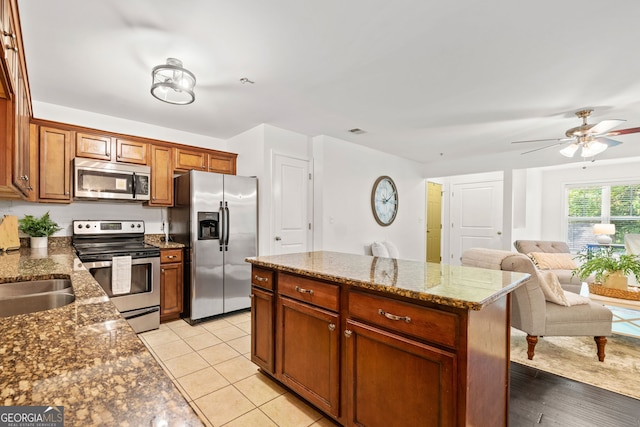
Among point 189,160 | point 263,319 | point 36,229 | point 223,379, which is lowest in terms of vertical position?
point 223,379

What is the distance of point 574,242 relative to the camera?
5820 mm

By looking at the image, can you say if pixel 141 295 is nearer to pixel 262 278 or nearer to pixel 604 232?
pixel 262 278

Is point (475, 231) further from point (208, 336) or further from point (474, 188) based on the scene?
point (208, 336)

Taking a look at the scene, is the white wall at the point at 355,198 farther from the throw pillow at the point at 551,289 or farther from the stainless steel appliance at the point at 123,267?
the throw pillow at the point at 551,289

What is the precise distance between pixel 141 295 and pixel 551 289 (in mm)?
3919

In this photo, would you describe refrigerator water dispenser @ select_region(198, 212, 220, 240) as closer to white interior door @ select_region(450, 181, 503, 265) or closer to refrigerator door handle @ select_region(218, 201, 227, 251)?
refrigerator door handle @ select_region(218, 201, 227, 251)

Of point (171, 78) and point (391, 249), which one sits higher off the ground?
point (171, 78)

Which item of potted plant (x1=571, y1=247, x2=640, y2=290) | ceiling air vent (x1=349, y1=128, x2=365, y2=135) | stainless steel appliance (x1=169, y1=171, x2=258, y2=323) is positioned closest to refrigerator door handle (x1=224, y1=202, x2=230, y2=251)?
stainless steel appliance (x1=169, y1=171, x2=258, y2=323)

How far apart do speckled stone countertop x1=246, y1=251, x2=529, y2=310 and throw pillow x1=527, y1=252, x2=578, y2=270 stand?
354 centimetres

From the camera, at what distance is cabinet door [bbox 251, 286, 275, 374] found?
7.00ft

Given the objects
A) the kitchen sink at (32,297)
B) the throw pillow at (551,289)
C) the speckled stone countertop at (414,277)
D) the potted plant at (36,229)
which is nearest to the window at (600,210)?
the throw pillow at (551,289)

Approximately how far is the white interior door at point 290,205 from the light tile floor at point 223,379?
Answer: 1201mm

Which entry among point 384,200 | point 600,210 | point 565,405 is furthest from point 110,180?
point 600,210

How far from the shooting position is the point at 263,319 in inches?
87.1
